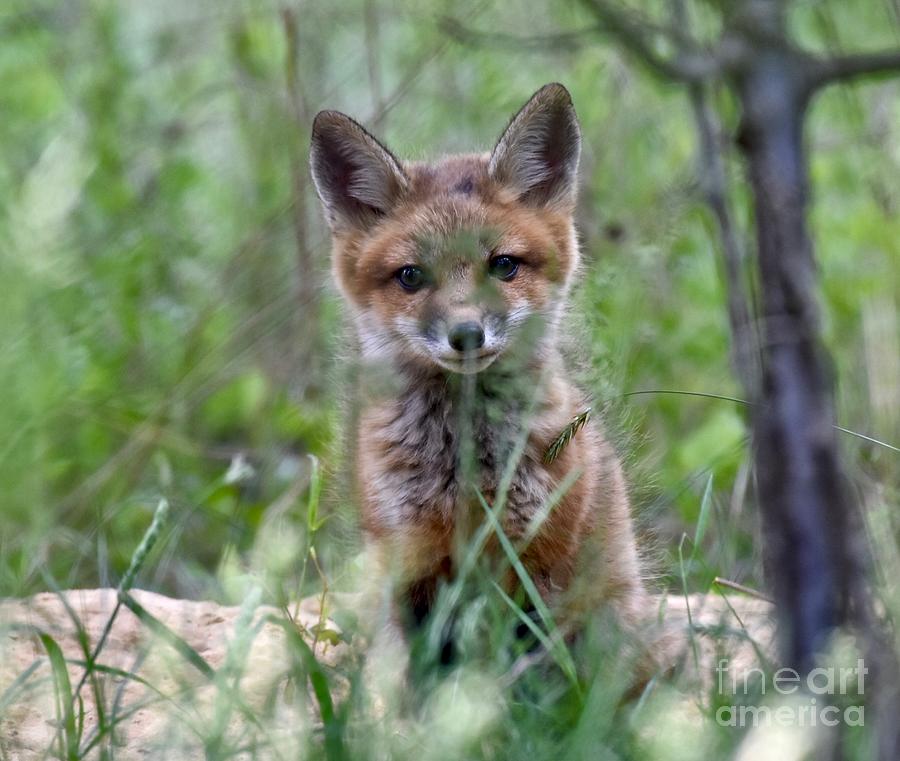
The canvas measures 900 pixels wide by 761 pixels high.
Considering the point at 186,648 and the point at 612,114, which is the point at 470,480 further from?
the point at 612,114

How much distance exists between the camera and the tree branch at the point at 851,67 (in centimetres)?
208

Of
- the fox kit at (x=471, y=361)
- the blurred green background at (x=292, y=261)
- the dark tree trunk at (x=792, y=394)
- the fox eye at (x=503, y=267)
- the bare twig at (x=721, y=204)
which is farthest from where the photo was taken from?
the blurred green background at (x=292, y=261)

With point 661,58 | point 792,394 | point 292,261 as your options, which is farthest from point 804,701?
point 292,261

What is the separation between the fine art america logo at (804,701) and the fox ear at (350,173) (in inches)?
86.8

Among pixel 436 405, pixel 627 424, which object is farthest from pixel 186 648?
pixel 627 424

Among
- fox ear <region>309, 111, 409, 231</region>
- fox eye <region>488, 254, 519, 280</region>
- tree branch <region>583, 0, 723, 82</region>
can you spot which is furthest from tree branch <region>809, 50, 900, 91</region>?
fox ear <region>309, 111, 409, 231</region>

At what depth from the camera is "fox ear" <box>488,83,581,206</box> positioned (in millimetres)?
3855

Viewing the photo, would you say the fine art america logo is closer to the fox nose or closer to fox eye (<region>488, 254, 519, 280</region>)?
the fox nose

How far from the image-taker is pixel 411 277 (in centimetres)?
381

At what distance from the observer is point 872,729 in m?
2.07

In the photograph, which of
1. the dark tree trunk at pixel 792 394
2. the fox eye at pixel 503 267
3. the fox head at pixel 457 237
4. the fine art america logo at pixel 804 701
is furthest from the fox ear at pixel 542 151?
the fine art america logo at pixel 804 701

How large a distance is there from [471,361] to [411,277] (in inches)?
18.9

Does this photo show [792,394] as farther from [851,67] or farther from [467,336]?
[467,336]

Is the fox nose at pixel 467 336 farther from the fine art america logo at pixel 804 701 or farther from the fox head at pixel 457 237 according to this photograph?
the fine art america logo at pixel 804 701
